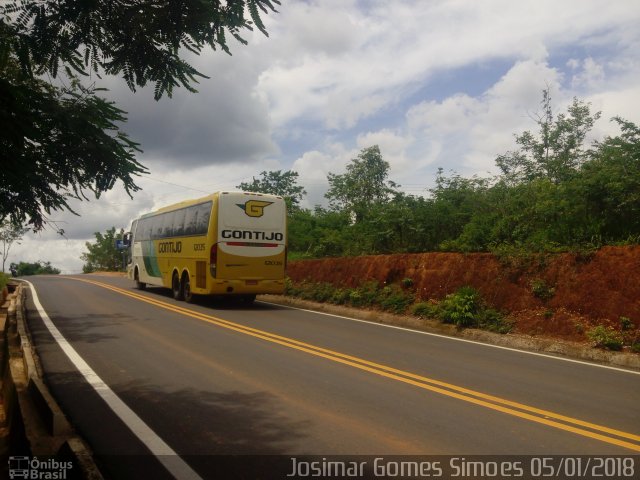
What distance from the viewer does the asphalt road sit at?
4.44 metres

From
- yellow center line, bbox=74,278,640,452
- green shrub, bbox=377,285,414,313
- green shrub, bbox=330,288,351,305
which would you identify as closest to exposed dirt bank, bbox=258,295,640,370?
green shrub, bbox=377,285,414,313

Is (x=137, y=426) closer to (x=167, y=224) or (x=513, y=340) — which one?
(x=513, y=340)

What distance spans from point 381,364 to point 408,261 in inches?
336

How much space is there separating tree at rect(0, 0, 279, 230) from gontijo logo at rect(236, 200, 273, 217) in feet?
35.6

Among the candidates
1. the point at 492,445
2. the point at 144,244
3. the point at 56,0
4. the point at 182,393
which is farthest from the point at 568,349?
the point at 144,244

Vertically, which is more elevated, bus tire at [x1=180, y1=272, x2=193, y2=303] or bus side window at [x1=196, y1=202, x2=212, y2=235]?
bus side window at [x1=196, y1=202, x2=212, y2=235]

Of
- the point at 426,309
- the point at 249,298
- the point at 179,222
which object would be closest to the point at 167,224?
the point at 179,222

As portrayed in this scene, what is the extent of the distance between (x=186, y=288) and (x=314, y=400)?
43.2 feet

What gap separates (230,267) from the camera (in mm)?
16141

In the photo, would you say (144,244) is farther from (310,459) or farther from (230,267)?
(310,459)

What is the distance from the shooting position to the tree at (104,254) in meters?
74.9

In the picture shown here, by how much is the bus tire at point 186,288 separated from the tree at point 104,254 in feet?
196

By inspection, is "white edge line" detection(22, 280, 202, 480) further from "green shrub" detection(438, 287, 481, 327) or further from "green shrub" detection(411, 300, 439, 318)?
"green shrub" detection(411, 300, 439, 318)

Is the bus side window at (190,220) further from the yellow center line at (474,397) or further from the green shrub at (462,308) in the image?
the green shrub at (462,308)
